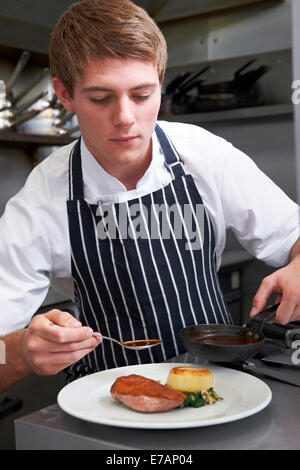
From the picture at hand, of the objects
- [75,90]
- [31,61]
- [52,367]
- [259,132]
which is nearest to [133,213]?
[75,90]

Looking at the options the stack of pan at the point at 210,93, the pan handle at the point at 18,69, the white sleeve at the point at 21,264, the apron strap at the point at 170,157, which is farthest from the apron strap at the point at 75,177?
the stack of pan at the point at 210,93

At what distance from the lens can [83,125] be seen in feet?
4.26

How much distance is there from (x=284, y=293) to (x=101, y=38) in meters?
0.67

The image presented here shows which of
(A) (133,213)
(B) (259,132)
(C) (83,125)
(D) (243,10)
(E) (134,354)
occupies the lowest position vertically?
(E) (134,354)

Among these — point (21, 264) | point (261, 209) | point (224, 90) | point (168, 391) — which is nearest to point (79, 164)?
point (21, 264)

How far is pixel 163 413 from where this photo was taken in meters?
0.88

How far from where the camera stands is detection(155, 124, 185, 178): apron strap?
1496 mm

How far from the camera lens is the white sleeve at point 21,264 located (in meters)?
1.31

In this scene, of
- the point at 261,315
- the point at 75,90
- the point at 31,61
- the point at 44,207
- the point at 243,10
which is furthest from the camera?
the point at 243,10

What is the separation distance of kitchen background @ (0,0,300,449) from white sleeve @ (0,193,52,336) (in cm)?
134

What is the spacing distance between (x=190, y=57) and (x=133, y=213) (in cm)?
246

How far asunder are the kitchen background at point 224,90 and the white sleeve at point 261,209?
1357mm

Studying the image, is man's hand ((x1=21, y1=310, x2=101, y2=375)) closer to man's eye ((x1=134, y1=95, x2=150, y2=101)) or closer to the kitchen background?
man's eye ((x1=134, y1=95, x2=150, y2=101))
